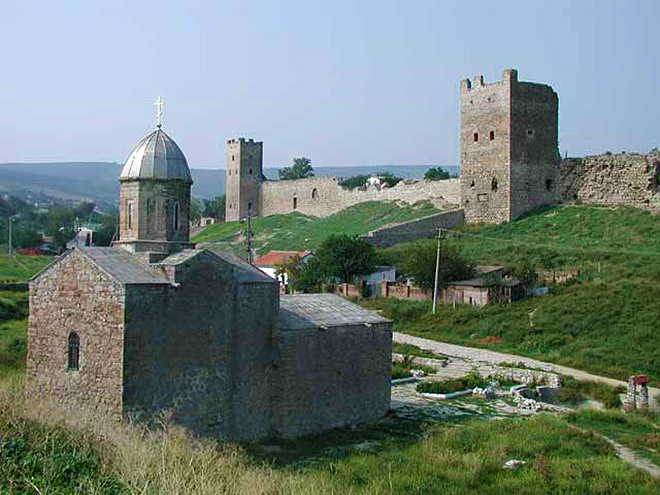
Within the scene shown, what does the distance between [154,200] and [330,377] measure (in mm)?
5024

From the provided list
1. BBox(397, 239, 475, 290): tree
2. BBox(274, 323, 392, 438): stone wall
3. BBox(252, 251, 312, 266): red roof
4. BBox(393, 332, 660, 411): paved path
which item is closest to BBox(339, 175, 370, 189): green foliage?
BBox(252, 251, 312, 266): red roof

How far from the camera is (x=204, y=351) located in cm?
1478

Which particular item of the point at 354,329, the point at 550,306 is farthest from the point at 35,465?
the point at 550,306

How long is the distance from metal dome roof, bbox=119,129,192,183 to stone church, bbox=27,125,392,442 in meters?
0.02

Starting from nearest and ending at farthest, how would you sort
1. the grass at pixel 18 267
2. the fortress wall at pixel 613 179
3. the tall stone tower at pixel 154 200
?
the tall stone tower at pixel 154 200, the fortress wall at pixel 613 179, the grass at pixel 18 267

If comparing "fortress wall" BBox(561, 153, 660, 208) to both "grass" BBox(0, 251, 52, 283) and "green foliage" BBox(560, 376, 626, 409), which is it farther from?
"grass" BBox(0, 251, 52, 283)

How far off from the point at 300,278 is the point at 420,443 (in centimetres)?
1975

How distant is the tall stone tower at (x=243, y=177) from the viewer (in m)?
60.2

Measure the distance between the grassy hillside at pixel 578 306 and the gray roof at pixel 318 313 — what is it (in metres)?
8.14

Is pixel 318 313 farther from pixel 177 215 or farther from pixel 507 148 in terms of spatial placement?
pixel 507 148

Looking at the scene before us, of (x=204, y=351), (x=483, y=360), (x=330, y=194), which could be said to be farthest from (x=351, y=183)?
(x=204, y=351)

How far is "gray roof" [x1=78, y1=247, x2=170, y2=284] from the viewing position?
13.8 m

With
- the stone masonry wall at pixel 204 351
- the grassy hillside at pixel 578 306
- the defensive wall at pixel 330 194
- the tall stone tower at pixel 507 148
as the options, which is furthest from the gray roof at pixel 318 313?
the defensive wall at pixel 330 194

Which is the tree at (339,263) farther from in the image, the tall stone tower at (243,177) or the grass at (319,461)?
the tall stone tower at (243,177)
